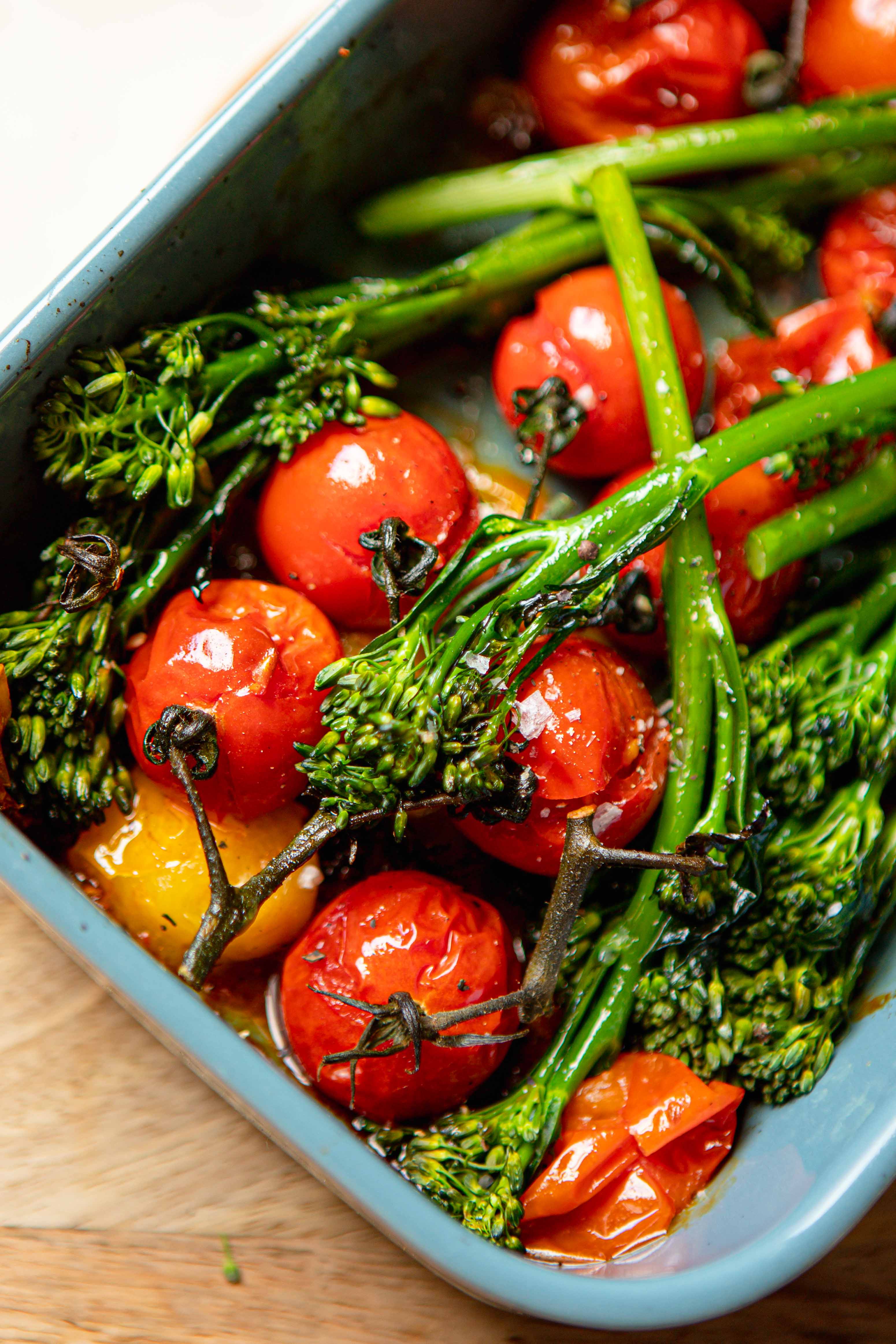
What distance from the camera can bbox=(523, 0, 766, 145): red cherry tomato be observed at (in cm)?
145

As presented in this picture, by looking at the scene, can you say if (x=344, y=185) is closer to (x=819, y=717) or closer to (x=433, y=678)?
(x=433, y=678)

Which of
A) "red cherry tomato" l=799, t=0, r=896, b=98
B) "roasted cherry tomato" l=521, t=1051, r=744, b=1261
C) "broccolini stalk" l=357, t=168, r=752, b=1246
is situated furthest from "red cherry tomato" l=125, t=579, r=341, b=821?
"red cherry tomato" l=799, t=0, r=896, b=98

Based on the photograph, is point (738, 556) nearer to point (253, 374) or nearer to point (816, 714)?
point (816, 714)

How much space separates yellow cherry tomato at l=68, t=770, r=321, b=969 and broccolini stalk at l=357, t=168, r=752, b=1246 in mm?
283

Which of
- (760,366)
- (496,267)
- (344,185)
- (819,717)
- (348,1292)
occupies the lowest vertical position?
(348,1292)

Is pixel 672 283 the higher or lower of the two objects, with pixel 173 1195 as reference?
higher

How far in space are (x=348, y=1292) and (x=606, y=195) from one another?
56.0 inches

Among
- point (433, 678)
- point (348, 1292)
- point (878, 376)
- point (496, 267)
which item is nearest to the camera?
point (433, 678)

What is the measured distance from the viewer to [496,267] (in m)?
1.40

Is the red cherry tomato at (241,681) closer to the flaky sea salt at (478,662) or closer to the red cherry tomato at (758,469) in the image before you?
the flaky sea salt at (478,662)

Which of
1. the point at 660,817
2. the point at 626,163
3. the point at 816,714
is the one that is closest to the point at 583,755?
the point at 660,817

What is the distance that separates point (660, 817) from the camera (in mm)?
1246

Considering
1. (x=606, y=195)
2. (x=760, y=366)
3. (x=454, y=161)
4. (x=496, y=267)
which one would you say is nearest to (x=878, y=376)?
(x=760, y=366)

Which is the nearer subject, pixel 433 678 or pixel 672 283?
pixel 433 678
